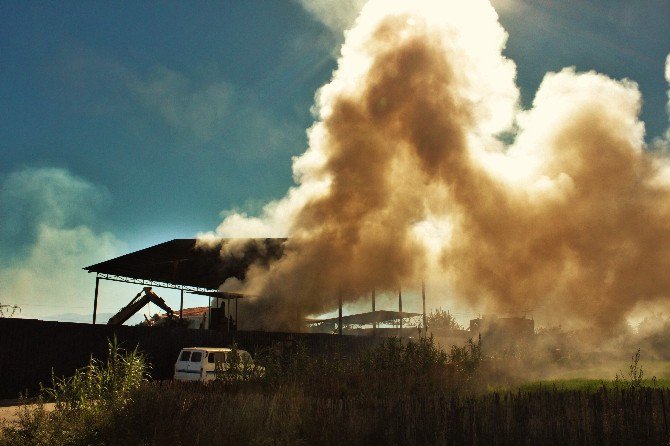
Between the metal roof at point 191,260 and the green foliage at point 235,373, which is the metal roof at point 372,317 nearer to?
the metal roof at point 191,260

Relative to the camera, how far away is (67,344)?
72.7 feet

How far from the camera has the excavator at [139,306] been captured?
1518 inches

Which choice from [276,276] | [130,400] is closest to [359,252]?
[276,276]

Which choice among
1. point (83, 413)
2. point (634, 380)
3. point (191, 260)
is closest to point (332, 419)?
point (83, 413)

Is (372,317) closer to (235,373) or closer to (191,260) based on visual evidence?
(191,260)

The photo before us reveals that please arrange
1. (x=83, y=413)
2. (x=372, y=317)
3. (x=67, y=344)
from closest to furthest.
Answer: (x=83, y=413) < (x=67, y=344) < (x=372, y=317)

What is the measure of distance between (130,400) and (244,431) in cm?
224

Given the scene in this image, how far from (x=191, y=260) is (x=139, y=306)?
205 inches

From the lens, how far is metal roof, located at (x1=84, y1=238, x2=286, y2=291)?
34.3 m

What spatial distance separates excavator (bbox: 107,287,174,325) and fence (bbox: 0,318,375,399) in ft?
41.0

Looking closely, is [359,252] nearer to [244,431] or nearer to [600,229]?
[600,229]

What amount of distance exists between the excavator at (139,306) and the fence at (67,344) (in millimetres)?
12511

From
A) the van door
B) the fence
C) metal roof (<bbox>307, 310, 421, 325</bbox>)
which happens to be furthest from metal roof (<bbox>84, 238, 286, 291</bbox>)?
the van door

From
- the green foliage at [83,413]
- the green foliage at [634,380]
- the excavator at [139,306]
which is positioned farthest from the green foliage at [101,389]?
the excavator at [139,306]
